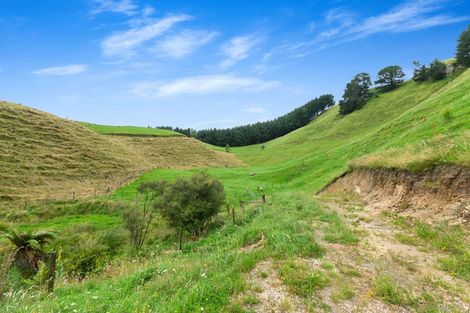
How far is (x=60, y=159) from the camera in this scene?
176ft

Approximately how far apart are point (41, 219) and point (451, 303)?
119 feet

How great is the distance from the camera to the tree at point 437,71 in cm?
7875

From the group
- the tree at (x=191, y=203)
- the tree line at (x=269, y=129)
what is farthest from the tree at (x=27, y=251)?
the tree line at (x=269, y=129)

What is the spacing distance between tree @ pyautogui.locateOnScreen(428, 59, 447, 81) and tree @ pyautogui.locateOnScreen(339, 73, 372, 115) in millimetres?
19003

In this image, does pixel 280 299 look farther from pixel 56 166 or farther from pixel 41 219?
pixel 56 166

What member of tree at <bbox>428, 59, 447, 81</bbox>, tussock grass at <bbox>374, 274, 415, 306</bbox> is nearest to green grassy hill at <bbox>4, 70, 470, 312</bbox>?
tussock grass at <bbox>374, 274, 415, 306</bbox>

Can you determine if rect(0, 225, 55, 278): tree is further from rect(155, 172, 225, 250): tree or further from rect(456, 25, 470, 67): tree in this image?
rect(456, 25, 470, 67): tree

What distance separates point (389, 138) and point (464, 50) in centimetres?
6593

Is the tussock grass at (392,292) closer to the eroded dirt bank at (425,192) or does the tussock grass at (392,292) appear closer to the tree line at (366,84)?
the eroded dirt bank at (425,192)

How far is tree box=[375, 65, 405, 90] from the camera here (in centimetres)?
9569

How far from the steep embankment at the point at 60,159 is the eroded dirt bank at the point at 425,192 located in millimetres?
38568

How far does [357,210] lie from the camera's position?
15.5 m

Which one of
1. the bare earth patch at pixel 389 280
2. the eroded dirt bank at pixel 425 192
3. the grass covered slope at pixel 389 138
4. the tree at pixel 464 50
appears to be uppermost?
the tree at pixel 464 50

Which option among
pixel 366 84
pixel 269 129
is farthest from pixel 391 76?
pixel 269 129
